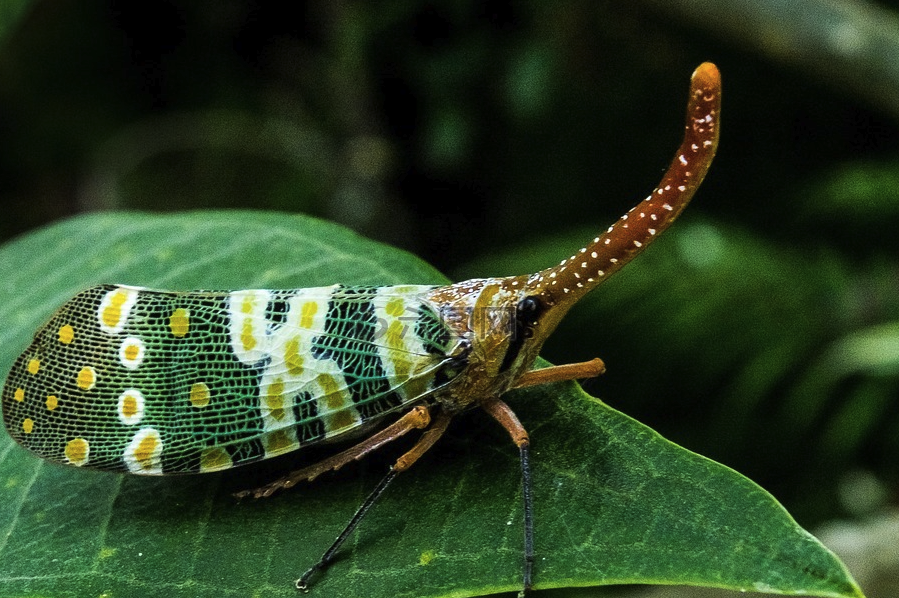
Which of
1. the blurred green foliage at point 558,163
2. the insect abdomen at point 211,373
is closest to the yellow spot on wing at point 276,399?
the insect abdomen at point 211,373

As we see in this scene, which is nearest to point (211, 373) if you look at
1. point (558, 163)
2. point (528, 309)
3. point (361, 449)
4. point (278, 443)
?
point (278, 443)

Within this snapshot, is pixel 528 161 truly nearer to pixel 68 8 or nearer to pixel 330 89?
pixel 330 89

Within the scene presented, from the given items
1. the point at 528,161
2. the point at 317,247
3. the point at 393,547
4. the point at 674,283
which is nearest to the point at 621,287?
the point at 674,283

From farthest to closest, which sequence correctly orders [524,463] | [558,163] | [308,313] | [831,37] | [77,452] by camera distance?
[558,163] → [831,37] → [308,313] → [77,452] → [524,463]

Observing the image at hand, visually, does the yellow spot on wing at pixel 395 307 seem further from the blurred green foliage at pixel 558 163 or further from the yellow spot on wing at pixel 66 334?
the yellow spot on wing at pixel 66 334

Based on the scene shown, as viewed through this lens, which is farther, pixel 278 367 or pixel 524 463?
pixel 278 367

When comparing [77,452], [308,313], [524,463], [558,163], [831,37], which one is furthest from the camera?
[558,163]

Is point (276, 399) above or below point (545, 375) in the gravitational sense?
below

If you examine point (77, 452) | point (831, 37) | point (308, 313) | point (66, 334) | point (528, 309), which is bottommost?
point (77, 452)

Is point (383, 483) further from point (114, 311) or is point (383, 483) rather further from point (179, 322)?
point (114, 311)
